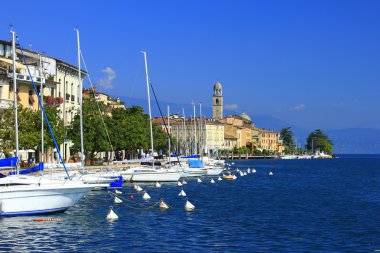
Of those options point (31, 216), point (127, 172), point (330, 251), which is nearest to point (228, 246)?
point (330, 251)

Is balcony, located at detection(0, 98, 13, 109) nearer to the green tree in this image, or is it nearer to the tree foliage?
the tree foliage

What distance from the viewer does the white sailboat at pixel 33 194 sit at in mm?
37406

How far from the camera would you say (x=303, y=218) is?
4150 centimetres

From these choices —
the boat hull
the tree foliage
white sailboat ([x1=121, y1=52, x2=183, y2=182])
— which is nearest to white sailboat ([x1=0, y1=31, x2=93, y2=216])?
the boat hull

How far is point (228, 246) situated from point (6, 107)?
4367cm

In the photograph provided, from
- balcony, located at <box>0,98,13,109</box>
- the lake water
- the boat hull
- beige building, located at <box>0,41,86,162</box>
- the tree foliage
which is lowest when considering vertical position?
the lake water

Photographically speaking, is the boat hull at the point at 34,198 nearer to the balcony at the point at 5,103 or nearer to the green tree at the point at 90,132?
the balcony at the point at 5,103

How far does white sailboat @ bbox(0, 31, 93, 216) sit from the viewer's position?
3741 centimetres

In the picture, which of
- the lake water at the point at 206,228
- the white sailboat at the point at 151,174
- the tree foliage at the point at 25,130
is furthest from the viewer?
the white sailboat at the point at 151,174

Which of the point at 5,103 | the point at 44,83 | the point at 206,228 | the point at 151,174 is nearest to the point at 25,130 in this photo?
A: the point at 5,103

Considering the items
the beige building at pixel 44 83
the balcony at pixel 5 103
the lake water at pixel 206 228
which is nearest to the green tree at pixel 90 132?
the beige building at pixel 44 83

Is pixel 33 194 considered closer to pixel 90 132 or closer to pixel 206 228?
pixel 206 228

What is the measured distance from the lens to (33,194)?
124 ft

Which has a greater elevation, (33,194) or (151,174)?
(151,174)
